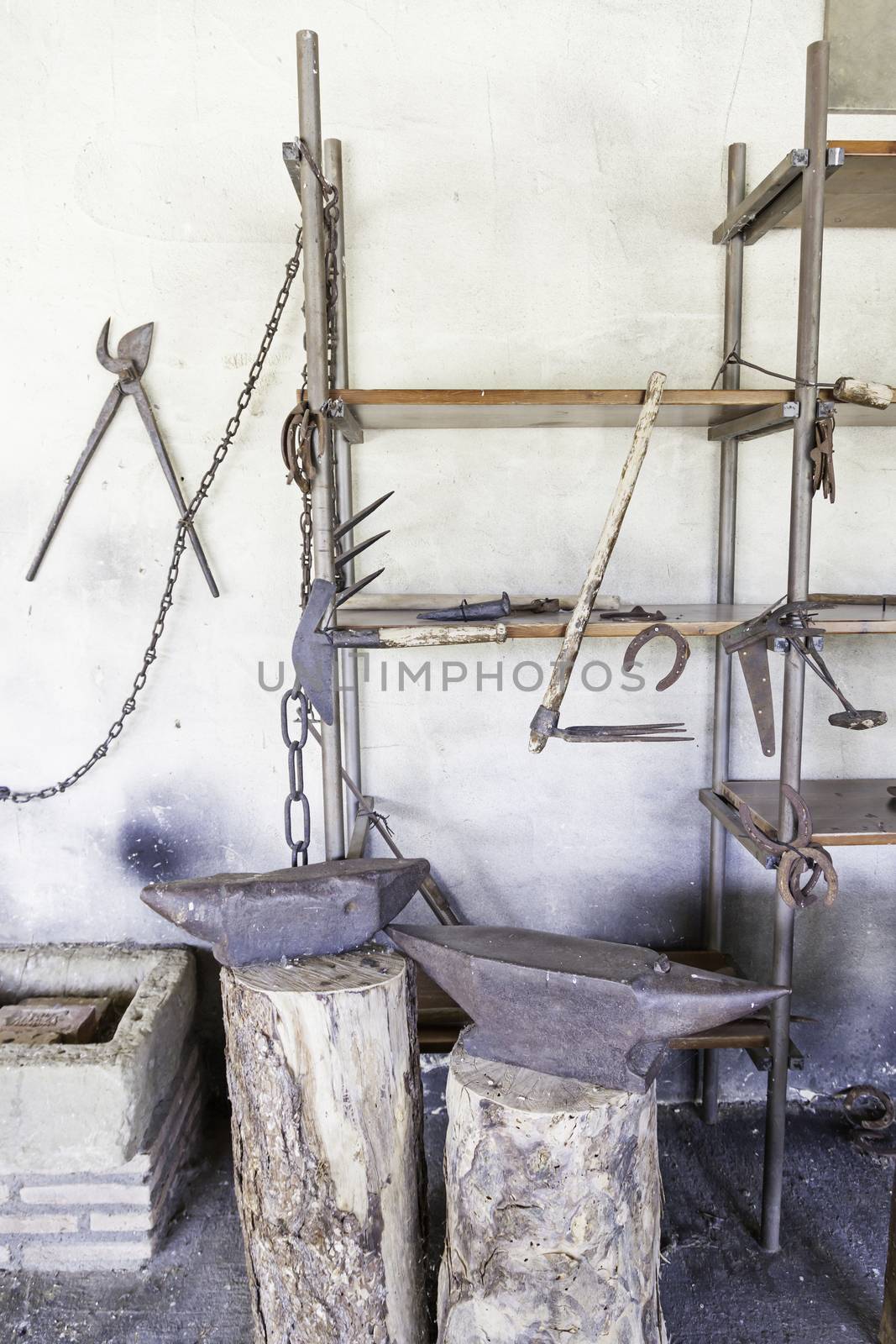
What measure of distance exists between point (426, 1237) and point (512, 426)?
73.2 inches

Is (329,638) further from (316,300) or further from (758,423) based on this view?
(758,423)

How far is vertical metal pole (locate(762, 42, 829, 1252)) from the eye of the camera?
1.79 m

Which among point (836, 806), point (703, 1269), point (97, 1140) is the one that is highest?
point (836, 806)

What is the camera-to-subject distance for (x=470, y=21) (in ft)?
7.36

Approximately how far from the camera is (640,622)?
193 centimetres

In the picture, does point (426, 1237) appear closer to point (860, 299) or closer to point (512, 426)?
point (512, 426)

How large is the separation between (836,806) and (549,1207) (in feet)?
3.91

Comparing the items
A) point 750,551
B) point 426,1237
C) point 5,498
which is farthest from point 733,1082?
point 5,498

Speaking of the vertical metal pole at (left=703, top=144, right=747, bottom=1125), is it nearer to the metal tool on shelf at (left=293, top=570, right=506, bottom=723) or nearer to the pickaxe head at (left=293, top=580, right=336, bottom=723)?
the metal tool on shelf at (left=293, top=570, right=506, bottom=723)

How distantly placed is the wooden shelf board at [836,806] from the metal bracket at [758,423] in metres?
0.89

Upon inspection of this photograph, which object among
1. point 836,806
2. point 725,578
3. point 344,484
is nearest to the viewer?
point 836,806

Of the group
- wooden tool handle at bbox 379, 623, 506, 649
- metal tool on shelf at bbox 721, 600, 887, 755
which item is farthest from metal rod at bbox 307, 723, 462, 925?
metal tool on shelf at bbox 721, 600, 887, 755

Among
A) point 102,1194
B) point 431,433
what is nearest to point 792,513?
point 431,433

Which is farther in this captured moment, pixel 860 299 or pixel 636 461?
pixel 860 299
